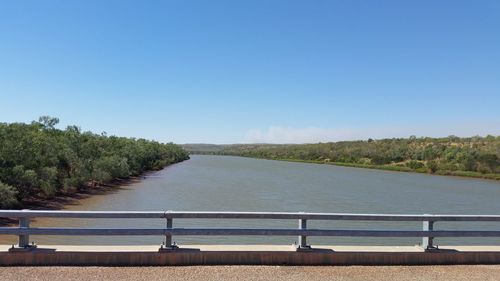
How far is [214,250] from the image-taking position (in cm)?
681

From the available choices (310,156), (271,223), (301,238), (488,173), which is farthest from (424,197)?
(310,156)

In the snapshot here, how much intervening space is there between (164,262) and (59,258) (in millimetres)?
1421

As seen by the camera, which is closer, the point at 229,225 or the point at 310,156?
the point at 229,225

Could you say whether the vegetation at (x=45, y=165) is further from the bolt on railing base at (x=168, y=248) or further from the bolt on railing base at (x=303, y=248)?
the bolt on railing base at (x=303, y=248)

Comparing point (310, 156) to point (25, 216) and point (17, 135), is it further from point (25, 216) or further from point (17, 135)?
point (25, 216)

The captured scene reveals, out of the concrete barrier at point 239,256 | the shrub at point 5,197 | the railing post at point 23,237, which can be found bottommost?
the shrub at point 5,197

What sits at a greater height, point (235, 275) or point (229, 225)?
point (235, 275)

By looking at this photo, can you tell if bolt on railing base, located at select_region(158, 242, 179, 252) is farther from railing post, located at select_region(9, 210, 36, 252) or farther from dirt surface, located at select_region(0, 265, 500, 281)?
railing post, located at select_region(9, 210, 36, 252)

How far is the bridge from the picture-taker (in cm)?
649

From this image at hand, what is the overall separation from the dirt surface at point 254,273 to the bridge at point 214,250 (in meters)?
0.19

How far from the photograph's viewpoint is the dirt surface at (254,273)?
19.7ft

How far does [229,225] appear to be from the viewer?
65.4ft

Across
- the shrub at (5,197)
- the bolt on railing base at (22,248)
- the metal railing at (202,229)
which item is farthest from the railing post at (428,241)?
the shrub at (5,197)

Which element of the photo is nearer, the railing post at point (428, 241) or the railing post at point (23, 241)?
the railing post at point (23, 241)
